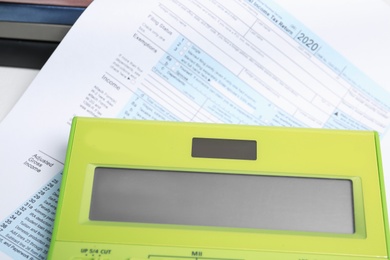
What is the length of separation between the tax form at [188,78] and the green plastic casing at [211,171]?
0.26ft

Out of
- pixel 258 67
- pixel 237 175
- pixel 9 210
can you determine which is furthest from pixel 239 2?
pixel 9 210

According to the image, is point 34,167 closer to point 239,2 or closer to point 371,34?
point 239,2

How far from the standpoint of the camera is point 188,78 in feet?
2.06

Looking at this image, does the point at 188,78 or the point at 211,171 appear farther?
the point at 188,78

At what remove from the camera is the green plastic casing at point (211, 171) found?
0.49 metres

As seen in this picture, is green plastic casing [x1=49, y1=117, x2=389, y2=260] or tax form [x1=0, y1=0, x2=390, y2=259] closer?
green plastic casing [x1=49, y1=117, x2=389, y2=260]

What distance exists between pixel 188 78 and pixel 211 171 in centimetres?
15

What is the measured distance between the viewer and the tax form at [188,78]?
61 centimetres

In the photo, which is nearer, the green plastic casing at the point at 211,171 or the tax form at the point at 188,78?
the green plastic casing at the point at 211,171

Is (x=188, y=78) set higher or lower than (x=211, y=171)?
higher

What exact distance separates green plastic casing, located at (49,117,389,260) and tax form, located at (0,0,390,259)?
78 mm

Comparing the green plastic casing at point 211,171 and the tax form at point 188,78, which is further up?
the tax form at point 188,78

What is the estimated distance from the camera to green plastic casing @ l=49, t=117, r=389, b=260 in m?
0.49

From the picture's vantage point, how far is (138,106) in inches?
24.1
